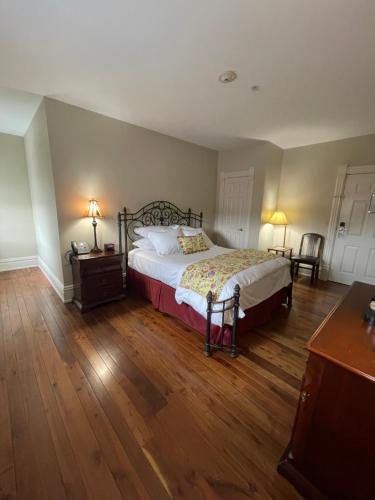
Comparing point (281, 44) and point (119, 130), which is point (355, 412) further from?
point (119, 130)

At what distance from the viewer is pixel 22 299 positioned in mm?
3064

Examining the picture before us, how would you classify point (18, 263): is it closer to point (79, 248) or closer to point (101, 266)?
point (79, 248)

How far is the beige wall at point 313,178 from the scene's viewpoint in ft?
12.1

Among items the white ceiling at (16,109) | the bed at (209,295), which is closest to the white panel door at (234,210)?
the bed at (209,295)

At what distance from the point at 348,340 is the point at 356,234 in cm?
372

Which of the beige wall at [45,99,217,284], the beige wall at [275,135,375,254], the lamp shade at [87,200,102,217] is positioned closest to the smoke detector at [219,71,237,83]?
the beige wall at [45,99,217,284]

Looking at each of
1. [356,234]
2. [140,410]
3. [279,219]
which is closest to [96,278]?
[140,410]

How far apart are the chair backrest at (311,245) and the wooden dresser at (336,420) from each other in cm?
355

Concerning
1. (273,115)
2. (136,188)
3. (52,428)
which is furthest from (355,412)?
(136,188)

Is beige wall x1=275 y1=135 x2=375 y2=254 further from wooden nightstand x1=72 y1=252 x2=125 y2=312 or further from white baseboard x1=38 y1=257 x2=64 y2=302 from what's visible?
white baseboard x1=38 y1=257 x2=64 y2=302

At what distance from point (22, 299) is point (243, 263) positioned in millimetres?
3197

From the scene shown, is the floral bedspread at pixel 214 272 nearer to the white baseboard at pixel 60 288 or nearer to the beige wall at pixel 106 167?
the beige wall at pixel 106 167

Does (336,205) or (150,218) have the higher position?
(336,205)

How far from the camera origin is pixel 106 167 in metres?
3.12
